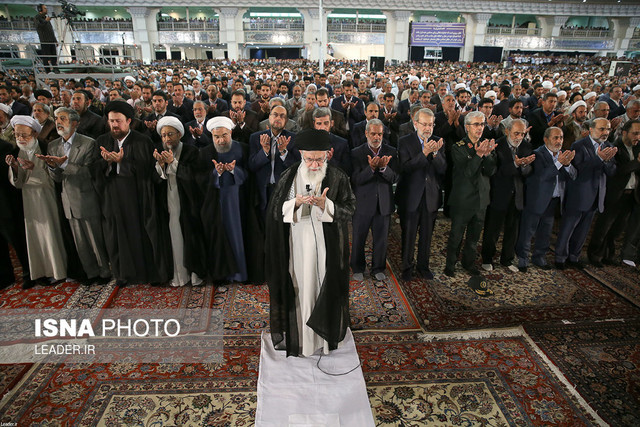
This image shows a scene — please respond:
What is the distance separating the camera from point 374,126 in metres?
4.00

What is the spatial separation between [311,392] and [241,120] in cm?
362

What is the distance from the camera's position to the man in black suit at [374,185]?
13.1 ft

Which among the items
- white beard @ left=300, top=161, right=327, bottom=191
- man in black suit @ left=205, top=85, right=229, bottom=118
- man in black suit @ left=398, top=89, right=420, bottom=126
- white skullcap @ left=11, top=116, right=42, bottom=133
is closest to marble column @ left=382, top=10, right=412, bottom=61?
man in black suit @ left=398, top=89, right=420, bottom=126

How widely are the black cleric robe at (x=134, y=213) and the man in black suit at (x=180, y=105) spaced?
3130mm

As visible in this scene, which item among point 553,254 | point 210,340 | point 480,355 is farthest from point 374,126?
point 553,254

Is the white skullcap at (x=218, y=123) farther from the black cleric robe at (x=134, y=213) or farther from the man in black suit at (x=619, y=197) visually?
the man in black suit at (x=619, y=197)

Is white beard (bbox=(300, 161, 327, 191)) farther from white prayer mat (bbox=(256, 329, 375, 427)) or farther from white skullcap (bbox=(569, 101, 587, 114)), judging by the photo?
white skullcap (bbox=(569, 101, 587, 114))

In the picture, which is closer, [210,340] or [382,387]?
[382,387]

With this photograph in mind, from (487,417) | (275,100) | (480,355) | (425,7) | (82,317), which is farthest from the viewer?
(425,7)

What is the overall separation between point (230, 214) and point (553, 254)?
13.5 feet

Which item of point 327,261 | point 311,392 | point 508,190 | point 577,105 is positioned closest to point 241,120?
point 327,261

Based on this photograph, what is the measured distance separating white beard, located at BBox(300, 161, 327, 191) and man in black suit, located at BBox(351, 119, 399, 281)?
100cm

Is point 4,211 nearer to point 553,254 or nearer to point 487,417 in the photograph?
point 487,417

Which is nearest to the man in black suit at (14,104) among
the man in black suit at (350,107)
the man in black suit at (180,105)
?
the man in black suit at (180,105)
